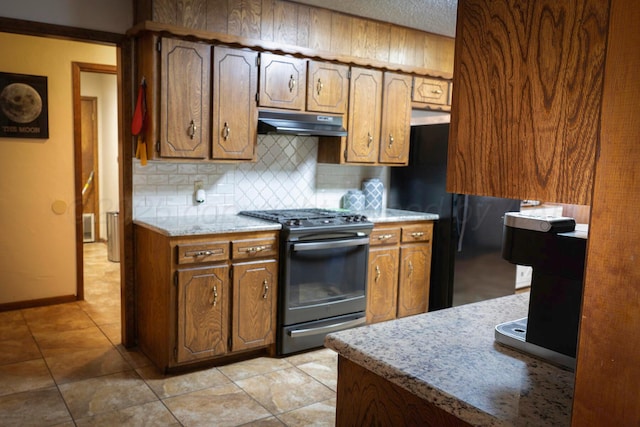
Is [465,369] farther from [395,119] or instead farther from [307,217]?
[395,119]

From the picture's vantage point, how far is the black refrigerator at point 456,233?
4297 mm

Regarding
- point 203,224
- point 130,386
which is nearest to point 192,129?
point 203,224

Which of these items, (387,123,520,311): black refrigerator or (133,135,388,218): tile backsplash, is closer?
(133,135,388,218): tile backsplash

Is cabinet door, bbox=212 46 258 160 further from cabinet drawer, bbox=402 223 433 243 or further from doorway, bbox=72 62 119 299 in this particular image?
doorway, bbox=72 62 119 299

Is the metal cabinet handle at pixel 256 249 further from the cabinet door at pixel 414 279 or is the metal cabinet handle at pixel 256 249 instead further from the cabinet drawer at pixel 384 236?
the cabinet door at pixel 414 279

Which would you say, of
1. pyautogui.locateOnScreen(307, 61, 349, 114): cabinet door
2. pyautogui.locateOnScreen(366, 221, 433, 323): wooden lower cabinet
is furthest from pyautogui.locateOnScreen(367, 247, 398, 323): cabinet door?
pyautogui.locateOnScreen(307, 61, 349, 114): cabinet door

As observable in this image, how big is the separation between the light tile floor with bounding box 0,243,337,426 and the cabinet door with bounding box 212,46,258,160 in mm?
1458

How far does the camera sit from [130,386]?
3.05m

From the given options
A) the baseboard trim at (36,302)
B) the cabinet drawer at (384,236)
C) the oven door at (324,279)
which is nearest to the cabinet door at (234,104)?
the oven door at (324,279)

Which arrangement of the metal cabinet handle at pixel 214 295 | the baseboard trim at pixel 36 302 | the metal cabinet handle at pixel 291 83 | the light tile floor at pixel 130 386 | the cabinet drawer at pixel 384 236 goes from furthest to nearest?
1. the baseboard trim at pixel 36 302
2. the cabinet drawer at pixel 384 236
3. the metal cabinet handle at pixel 291 83
4. the metal cabinet handle at pixel 214 295
5. the light tile floor at pixel 130 386

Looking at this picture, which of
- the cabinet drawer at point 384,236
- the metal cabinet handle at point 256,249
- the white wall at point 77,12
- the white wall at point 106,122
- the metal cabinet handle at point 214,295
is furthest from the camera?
the white wall at point 106,122

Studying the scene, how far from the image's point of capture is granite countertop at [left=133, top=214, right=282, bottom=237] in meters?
3.11

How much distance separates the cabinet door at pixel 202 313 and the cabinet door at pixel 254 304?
74mm

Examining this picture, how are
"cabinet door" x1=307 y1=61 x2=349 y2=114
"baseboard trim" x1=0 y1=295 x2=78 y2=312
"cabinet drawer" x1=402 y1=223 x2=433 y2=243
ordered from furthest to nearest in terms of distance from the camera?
1. "baseboard trim" x1=0 y1=295 x2=78 y2=312
2. "cabinet drawer" x1=402 y1=223 x2=433 y2=243
3. "cabinet door" x1=307 y1=61 x2=349 y2=114
